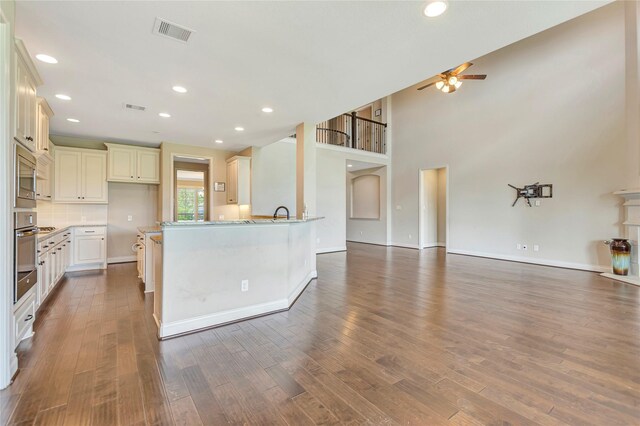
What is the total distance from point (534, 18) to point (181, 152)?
6.13 metres

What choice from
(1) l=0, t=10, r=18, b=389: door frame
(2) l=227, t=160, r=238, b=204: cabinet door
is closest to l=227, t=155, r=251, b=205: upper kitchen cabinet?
(2) l=227, t=160, r=238, b=204: cabinet door

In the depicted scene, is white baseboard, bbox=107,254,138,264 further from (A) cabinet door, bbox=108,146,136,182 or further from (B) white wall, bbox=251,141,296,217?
(B) white wall, bbox=251,141,296,217

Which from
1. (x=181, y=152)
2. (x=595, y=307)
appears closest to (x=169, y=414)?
(x=595, y=307)

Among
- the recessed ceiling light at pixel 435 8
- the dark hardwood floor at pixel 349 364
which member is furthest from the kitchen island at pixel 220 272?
the recessed ceiling light at pixel 435 8

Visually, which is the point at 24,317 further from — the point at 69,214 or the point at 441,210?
the point at 441,210

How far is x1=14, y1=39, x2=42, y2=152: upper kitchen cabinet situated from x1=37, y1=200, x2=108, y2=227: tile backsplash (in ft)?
11.4

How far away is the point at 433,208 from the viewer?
910 cm

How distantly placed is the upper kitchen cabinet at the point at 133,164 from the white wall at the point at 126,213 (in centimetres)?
50

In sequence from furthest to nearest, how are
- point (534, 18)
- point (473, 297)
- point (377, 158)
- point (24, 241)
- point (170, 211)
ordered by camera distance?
point (377, 158)
point (170, 211)
point (473, 297)
point (24, 241)
point (534, 18)

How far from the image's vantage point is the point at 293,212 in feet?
24.5

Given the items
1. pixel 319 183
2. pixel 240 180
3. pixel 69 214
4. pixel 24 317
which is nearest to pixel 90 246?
pixel 69 214

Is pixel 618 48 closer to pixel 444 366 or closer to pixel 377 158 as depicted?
pixel 377 158

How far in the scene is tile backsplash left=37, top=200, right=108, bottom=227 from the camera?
5.30m

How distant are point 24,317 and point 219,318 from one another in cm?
152
